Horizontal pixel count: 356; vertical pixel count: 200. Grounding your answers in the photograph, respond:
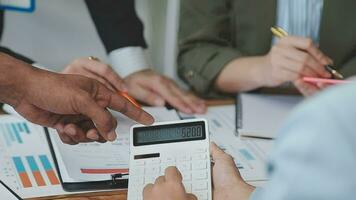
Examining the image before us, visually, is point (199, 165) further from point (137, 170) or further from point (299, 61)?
point (299, 61)

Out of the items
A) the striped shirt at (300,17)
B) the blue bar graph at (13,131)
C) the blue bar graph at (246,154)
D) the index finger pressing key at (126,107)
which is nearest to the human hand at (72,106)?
the index finger pressing key at (126,107)

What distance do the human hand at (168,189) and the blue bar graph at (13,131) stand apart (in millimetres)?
367

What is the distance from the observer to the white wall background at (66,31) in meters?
1.93

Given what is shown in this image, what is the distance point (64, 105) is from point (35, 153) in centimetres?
14

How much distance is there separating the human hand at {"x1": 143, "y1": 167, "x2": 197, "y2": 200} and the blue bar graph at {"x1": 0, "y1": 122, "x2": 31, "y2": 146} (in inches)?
14.5

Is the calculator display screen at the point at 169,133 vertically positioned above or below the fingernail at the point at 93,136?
above

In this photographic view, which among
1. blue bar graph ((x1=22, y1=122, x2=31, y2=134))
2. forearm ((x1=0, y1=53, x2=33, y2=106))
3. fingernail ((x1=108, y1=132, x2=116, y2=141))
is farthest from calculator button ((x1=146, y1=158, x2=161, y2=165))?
blue bar graph ((x1=22, y1=122, x2=31, y2=134))

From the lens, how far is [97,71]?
1204 mm

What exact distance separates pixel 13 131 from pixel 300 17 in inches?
30.0

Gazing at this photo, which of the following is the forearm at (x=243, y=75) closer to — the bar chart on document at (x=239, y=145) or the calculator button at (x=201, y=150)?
the bar chart on document at (x=239, y=145)

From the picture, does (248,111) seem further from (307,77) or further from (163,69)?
(163,69)

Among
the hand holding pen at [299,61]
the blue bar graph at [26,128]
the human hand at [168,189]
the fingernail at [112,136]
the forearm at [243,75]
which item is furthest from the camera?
the forearm at [243,75]

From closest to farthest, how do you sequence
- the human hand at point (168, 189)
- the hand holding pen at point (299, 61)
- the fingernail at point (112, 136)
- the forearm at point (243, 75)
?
1. the human hand at point (168, 189)
2. the fingernail at point (112, 136)
3. the hand holding pen at point (299, 61)
4. the forearm at point (243, 75)

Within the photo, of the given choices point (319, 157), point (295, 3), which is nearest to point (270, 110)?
point (295, 3)
